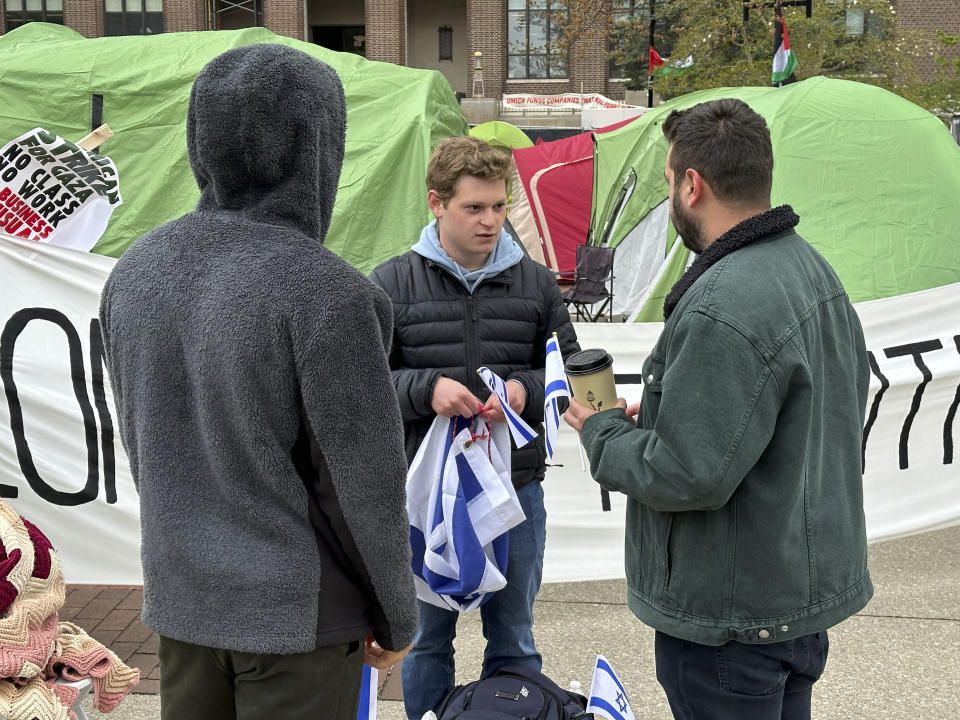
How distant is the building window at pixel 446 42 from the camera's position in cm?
4797

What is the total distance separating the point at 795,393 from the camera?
1923 mm

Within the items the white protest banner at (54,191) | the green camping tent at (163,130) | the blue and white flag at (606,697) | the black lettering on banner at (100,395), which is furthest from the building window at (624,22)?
the blue and white flag at (606,697)

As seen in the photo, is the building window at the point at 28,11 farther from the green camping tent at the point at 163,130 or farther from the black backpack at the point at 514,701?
the black backpack at the point at 514,701

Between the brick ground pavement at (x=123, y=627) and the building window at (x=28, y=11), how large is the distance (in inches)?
1885

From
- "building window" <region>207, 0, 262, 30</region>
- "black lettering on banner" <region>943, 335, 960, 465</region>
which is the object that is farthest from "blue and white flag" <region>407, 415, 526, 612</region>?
"building window" <region>207, 0, 262, 30</region>

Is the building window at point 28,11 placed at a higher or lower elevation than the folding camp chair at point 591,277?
higher

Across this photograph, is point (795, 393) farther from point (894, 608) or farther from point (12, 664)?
point (894, 608)

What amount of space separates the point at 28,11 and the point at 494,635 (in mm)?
50711

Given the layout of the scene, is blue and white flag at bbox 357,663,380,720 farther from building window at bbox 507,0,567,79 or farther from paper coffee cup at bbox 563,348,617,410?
building window at bbox 507,0,567,79

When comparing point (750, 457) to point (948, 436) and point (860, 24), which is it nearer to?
point (948, 436)

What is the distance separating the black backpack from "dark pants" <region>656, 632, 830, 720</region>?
0.45m

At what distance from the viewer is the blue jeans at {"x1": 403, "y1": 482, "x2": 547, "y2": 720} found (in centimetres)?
298

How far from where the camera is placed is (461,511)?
286cm

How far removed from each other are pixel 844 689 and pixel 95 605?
123 inches
